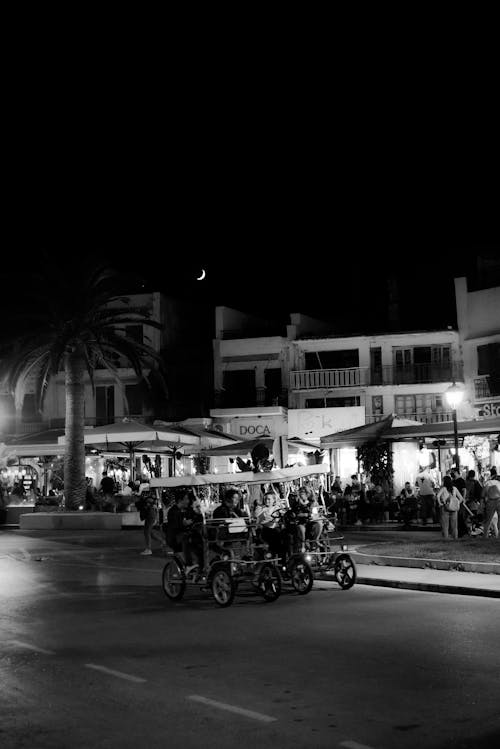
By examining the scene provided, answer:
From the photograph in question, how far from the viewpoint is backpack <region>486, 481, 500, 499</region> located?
22594mm

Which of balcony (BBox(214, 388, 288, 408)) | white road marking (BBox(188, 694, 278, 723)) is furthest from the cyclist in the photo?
balcony (BBox(214, 388, 288, 408))

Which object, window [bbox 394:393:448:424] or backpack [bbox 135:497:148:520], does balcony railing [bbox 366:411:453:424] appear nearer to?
window [bbox 394:393:448:424]

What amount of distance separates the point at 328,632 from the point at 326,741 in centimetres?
471

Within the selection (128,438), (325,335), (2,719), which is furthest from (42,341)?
(2,719)

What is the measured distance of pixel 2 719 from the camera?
23.0ft

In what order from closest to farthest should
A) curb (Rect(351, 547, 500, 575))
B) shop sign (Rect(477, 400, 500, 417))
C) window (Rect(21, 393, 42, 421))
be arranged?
curb (Rect(351, 547, 500, 575))
shop sign (Rect(477, 400, 500, 417))
window (Rect(21, 393, 42, 421))

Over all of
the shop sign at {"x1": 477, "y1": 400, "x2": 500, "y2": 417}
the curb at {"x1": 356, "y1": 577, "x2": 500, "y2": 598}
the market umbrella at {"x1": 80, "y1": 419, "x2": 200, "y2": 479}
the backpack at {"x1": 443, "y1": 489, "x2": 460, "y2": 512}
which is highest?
the shop sign at {"x1": 477, "y1": 400, "x2": 500, "y2": 417}


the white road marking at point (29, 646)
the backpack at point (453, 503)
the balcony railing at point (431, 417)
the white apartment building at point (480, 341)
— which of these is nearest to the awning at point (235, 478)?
the white road marking at point (29, 646)

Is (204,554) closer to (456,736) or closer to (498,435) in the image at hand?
(456,736)

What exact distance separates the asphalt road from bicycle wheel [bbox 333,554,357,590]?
333mm

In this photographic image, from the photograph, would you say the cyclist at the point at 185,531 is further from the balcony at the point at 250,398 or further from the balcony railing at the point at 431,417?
the balcony at the point at 250,398

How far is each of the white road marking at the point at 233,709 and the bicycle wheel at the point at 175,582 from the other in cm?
674

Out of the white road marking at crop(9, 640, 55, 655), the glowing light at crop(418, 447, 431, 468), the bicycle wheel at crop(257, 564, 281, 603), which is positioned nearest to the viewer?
the white road marking at crop(9, 640, 55, 655)

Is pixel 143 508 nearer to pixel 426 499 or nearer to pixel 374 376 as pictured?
pixel 426 499
